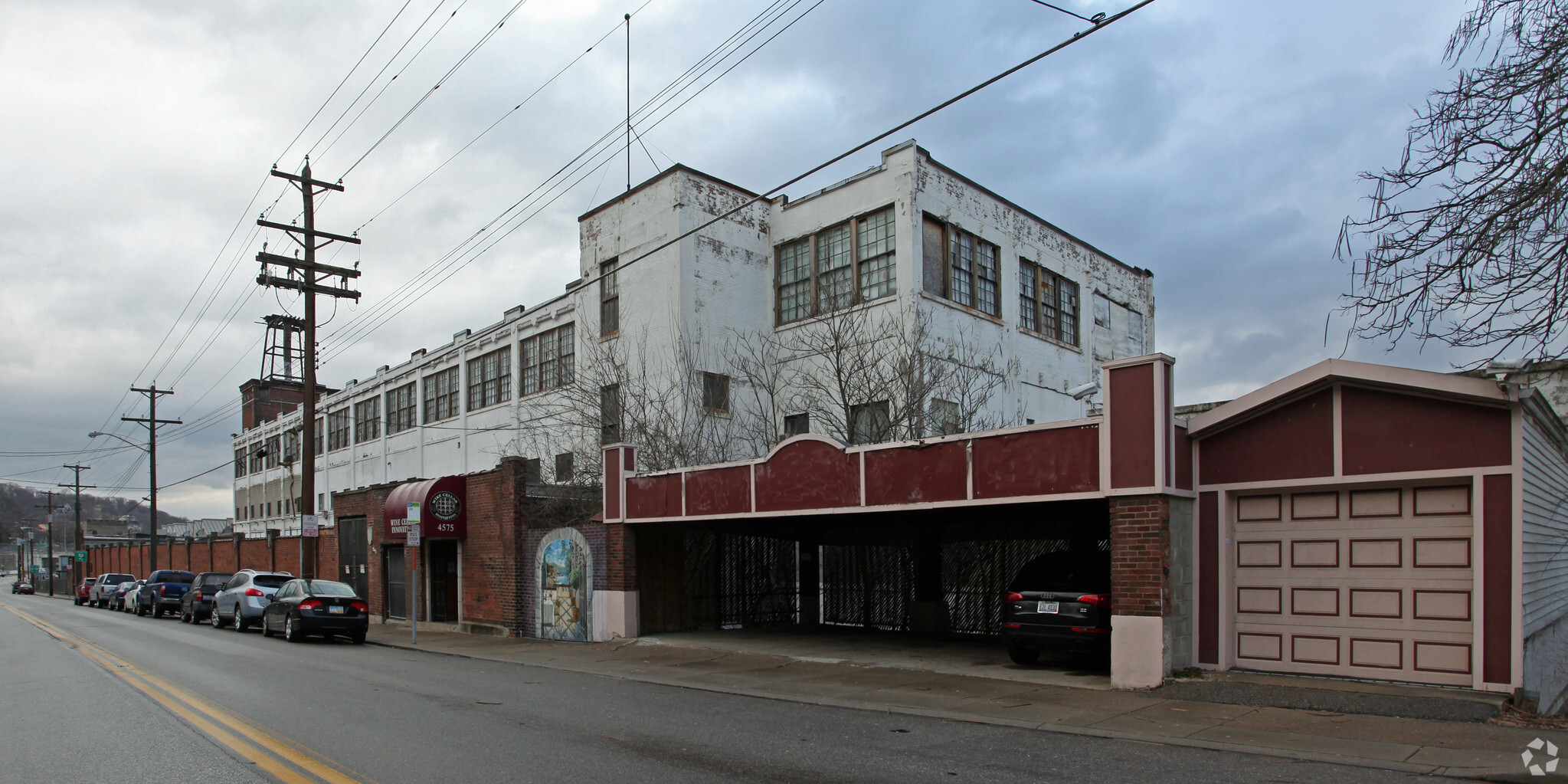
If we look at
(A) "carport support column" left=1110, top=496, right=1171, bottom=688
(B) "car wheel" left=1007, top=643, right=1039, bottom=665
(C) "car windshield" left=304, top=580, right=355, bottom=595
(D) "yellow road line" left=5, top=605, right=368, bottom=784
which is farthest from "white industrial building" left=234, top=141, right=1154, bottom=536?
(D) "yellow road line" left=5, top=605, right=368, bottom=784

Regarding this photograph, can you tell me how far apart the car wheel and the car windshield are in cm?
1521

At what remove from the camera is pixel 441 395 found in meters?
41.7

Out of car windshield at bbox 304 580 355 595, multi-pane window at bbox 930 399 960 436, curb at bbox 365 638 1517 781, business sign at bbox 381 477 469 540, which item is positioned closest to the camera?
curb at bbox 365 638 1517 781

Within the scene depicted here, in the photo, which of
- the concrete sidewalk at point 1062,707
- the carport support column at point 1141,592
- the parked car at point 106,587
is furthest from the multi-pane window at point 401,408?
the carport support column at point 1141,592

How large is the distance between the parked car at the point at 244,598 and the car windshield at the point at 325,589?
2.79 metres

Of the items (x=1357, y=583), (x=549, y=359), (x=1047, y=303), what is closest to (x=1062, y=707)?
(x=1357, y=583)

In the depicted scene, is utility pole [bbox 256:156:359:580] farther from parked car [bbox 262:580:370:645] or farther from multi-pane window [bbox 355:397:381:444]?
multi-pane window [bbox 355:397:381:444]

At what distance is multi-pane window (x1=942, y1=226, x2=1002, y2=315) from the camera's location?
26.7 metres

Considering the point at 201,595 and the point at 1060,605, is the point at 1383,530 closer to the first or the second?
the point at 1060,605

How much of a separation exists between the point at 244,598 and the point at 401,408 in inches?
812

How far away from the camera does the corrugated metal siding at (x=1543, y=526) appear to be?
10348mm

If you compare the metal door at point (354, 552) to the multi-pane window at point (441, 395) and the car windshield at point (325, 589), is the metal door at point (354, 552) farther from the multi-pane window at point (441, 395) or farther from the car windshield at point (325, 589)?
the multi-pane window at point (441, 395)

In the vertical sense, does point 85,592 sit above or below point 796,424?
below

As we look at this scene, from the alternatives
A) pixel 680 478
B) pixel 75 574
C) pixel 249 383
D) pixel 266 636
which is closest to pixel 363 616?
pixel 266 636
